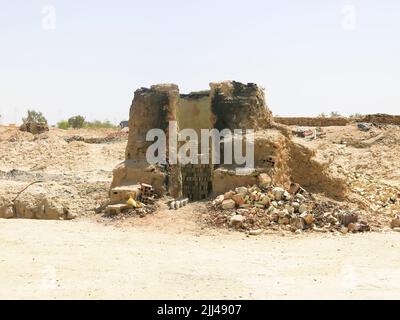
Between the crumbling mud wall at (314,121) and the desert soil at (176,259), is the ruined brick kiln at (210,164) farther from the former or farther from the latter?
the crumbling mud wall at (314,121)

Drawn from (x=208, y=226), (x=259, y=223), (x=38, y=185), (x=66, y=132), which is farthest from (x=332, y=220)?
(x=66, y=132)

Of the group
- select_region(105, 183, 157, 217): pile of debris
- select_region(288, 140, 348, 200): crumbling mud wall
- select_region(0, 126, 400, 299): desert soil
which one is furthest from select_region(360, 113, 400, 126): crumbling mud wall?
select_region(105, 183, 157, 217): pile of debris

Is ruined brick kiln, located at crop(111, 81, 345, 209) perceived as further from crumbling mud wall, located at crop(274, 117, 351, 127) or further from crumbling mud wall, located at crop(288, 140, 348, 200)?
crumbling mud wall, located at crop(274, 117, 351, 127)

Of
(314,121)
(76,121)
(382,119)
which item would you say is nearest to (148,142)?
(314,121)

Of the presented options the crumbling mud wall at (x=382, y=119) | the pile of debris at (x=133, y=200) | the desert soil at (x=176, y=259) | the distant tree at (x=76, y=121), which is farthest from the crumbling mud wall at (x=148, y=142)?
the distant tree at (x=76, y=121)

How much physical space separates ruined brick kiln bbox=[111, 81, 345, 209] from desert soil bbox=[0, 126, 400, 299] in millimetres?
848

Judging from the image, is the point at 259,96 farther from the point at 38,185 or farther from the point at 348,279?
the point at 348,279

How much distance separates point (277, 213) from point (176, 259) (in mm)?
2635

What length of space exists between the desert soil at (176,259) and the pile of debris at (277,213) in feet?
0.95

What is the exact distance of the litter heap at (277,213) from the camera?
9.41m

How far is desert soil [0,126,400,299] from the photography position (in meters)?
5.99

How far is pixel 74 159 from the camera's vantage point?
23.0m

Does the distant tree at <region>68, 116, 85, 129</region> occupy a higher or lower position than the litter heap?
higher
